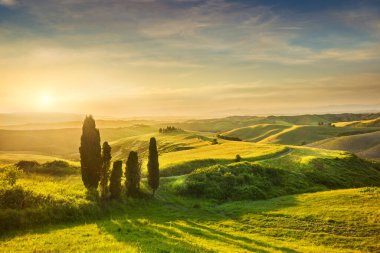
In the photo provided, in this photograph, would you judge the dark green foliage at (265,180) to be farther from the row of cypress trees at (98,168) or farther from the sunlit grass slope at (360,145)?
the sunlit grass slope at (360,145)

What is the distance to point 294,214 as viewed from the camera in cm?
4325

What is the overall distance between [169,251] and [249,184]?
42714 mm

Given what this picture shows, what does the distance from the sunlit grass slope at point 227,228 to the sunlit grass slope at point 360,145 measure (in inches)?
3674

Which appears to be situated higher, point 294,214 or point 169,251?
point 169,251

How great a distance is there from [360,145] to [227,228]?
127457 millimetres

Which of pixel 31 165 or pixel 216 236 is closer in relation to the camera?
pixel 216 236

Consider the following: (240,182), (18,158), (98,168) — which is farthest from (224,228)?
(18,158)

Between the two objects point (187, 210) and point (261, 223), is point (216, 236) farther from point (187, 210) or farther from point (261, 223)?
point (187, 210)

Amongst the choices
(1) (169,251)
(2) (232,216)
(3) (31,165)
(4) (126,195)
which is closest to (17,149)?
(3) (31,165)

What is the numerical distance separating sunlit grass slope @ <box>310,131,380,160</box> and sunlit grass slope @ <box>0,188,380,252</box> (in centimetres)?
9332

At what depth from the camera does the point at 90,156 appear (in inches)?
1838

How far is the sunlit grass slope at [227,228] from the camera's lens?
1008 inches

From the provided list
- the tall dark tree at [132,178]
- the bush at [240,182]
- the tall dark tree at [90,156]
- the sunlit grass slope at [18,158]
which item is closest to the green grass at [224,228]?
the tall dark tree at [132,178]

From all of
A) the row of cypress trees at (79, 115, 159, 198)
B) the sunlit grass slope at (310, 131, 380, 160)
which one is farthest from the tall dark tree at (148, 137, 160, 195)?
the sunlit grass slope at (310, 131, 380, 160)
